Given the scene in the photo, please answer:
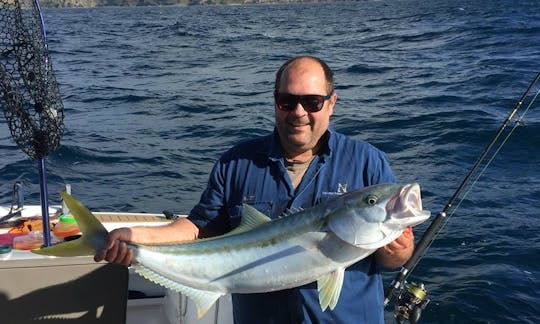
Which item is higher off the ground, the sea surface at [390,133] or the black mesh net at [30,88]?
the black mesh net at [30,88]

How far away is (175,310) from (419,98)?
1457 cm

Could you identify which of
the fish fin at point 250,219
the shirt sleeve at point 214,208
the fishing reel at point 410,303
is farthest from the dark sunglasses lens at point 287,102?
the fishing reel at point 410,303

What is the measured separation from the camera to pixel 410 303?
4715 millimetres

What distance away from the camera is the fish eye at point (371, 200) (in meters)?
2.98

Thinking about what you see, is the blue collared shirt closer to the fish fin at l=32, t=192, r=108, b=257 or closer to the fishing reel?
the fish fin at l=32, t=192, r=108, b=257

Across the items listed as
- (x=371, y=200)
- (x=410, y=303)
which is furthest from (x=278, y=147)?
(x=410, y=303)

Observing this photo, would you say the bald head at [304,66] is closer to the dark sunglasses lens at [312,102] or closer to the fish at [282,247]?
the dark sunglasses lens at [312,102]

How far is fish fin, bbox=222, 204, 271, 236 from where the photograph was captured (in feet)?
10.8

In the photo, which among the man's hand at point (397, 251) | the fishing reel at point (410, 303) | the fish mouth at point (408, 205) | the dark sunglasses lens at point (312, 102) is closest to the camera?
the fish mouth at point (408, 205)

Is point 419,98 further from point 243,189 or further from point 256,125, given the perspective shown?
point 243,189

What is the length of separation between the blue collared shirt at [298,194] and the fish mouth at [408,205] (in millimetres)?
561

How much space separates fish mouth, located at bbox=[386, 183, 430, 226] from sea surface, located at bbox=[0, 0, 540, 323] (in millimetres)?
4509

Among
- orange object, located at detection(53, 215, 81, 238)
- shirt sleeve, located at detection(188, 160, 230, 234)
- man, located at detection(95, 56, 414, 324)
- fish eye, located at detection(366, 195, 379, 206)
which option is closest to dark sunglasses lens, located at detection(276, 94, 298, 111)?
man, located at detection(95, 56, 414, 324)

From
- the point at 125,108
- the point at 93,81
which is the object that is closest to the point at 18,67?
the point at 125,108
